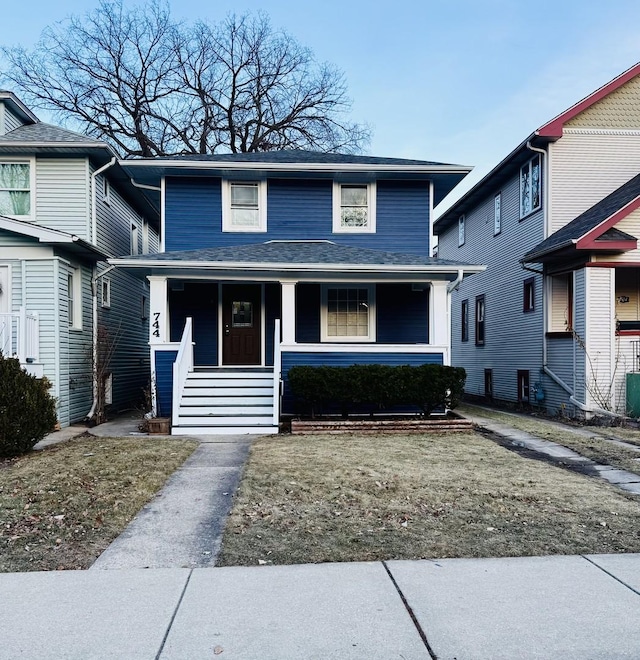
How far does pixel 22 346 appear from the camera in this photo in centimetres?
1005

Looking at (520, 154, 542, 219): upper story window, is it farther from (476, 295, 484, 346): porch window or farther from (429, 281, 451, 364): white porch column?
(429, 281, 451, 364): white porch column

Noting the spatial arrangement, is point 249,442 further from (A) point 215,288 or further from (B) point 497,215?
(B) point 497,215

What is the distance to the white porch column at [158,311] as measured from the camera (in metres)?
10.7

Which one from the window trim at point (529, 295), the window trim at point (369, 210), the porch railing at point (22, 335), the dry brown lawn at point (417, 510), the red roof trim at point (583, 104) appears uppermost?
the red roof trim at point (583, 104)

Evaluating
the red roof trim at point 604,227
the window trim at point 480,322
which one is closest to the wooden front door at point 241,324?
the red roof trim at point 604,227

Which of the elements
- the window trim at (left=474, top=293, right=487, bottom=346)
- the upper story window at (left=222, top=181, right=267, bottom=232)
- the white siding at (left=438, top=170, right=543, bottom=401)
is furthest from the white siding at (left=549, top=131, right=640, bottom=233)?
the upper story window at (left=222, top=181, right=267, bottom=232)

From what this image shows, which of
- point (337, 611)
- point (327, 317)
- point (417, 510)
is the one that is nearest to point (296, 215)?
point (327, 317)

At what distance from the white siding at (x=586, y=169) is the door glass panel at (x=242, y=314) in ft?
25.0

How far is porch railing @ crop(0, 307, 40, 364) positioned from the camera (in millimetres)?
10023

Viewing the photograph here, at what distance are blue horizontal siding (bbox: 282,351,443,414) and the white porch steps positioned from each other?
49cm

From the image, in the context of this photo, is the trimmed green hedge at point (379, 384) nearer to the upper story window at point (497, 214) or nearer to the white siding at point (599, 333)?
the white siding at point (599, 333)

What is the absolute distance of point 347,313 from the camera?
12.6 metres

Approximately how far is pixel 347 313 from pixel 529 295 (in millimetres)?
5300

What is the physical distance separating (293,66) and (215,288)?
20477 millimetres
